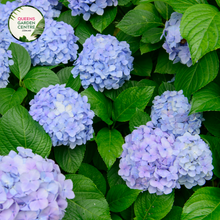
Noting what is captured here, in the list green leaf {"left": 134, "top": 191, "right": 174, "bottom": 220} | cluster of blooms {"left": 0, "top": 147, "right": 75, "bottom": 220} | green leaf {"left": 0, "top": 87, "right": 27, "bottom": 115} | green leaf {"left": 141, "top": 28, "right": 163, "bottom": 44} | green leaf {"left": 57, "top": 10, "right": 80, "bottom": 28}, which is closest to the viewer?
cluster of blooms {"left": 0, "top": 147, "right": 75, "bottom": 220}

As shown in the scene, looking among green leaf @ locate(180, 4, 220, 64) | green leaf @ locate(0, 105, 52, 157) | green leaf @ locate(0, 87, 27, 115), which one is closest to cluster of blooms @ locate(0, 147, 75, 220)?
green leaf @ locate(0, 105, 52, 157)

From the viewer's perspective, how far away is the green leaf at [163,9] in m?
1.41

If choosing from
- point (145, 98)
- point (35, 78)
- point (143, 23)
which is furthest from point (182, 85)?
point (35, 78)

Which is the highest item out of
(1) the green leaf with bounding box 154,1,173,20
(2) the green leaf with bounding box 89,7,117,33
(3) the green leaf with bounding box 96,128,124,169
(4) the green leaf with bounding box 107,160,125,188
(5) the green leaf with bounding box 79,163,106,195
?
(1) the green leaf with bounding box 154,1,173,20

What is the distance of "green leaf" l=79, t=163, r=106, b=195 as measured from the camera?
3.91 feet

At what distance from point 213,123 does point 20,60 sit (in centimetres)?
99

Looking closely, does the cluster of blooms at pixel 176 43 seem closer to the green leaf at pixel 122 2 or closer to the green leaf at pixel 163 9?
the green leaf at pixel 163 9

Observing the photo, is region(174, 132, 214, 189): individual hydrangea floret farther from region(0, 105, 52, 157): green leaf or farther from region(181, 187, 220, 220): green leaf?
region(0, 105, 52, 157): green leaf

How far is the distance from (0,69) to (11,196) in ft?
2.31

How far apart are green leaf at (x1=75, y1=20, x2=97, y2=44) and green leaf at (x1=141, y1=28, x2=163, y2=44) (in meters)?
0.35

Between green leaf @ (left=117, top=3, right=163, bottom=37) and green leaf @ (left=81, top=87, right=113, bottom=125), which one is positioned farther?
green leaf @ (left=117, top=3, right=163, bottom=37)

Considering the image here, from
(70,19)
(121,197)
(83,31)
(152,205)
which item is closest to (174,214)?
(152,205)

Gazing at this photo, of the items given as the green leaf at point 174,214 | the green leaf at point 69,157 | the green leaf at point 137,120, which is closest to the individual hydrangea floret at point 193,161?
the green leaf at point 174,214

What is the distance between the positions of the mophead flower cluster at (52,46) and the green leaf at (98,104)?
0.24 meters
